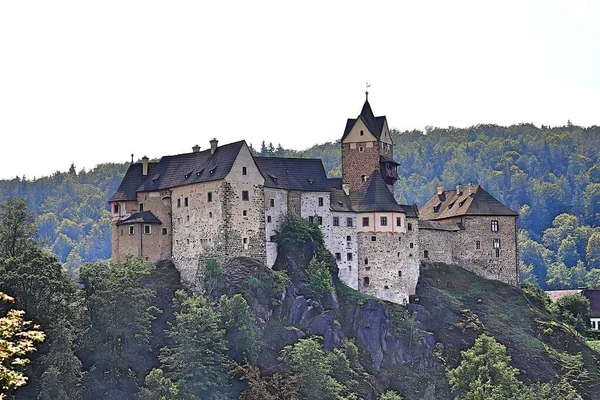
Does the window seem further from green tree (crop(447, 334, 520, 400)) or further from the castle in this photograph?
green tree (crop(447, 334, 520, 400))

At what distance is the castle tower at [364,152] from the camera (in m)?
92.7

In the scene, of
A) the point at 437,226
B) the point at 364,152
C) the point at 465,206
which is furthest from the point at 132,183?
the point at 465,206

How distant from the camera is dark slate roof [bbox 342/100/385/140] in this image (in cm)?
9350

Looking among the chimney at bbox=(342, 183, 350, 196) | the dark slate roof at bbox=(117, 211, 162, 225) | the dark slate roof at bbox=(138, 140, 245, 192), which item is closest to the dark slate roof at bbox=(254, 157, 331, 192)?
the chimney at bbox=(342, 183, 350, 196)

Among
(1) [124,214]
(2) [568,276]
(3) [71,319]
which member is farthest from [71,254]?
(3) [71,319]

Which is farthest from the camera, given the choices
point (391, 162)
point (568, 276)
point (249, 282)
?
point (568, 276)

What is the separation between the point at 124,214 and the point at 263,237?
1119cm

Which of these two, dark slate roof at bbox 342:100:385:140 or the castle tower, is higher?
dark slate roof at bbox 342:100:385:140

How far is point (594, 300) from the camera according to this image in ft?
381

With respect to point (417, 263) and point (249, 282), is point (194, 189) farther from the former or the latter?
point (417, 263)

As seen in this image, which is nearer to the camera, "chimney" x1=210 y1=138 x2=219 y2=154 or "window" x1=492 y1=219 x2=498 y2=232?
"chimney" x1=210 y1=138 x2=219 y2=154

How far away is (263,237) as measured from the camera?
8250 cm

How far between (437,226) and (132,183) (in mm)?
23674

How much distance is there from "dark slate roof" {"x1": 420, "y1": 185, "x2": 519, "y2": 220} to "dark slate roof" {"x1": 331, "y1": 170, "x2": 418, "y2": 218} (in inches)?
352
